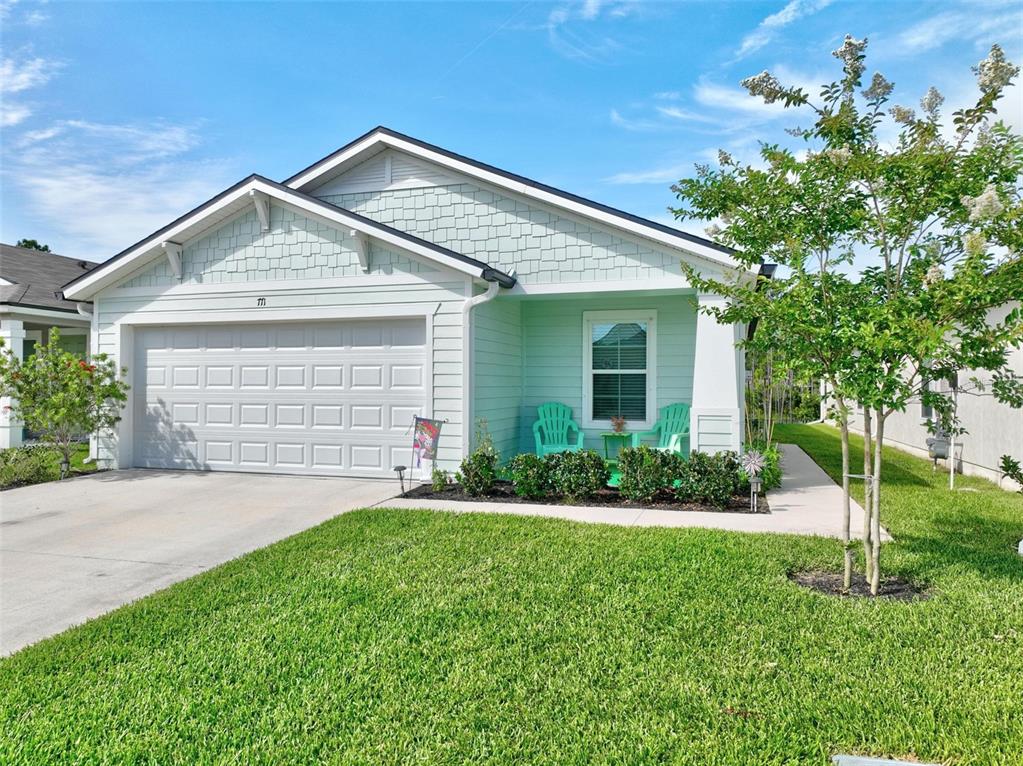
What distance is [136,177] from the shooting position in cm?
1413

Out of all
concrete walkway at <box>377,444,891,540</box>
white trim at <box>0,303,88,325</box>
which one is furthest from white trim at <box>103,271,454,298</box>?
white trim at <box>0,303,88,325</box>

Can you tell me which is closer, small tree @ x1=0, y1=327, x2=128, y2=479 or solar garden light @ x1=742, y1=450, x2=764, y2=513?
solar garden light @ x1=742, y1=450, x2=764, y2=513

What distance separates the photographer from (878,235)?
487 centimetres

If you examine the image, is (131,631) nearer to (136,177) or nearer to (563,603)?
(563,603)

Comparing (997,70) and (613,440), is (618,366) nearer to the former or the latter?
(613,440)

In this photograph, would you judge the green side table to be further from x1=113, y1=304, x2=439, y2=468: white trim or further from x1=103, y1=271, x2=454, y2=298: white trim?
x1=103, y1=271, x2=454, y2=298: white trim

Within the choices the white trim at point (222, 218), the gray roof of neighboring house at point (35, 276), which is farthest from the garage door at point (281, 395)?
the gray roof of neighboring house at point (35, 276)

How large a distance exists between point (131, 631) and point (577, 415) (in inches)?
316

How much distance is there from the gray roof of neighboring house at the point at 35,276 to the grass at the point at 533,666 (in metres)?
11.3

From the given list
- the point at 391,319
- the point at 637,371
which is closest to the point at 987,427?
the point at 637,371

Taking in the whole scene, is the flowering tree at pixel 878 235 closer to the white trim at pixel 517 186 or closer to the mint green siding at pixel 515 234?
the white trim at pixel 517 186

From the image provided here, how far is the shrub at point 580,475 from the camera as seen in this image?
27.5 feet

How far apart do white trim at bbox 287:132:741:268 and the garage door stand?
2699mm

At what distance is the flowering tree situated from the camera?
4168 mm
